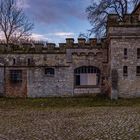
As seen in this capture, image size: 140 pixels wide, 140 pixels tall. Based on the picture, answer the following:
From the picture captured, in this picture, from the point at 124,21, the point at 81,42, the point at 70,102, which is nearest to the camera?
the point at 70,102

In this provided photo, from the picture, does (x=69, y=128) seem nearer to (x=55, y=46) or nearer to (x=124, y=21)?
(x=124, y=21)

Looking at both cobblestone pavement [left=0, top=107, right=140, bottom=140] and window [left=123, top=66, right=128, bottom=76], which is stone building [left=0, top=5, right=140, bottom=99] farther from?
cobblestone pavement [left=0, top=107, right=140, bottom=140]

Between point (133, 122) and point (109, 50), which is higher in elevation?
point (109, 50)

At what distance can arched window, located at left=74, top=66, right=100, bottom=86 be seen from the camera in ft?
114

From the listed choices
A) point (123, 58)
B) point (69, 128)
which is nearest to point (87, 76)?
point (123, 58)

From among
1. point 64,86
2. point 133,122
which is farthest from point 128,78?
point 133,122

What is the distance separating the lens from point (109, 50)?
3334 cm

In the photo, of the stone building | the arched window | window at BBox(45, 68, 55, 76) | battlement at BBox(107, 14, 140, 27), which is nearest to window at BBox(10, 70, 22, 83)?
the stone building

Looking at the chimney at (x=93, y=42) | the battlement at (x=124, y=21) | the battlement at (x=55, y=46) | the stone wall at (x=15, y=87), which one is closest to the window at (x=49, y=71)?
the battlement at (x=55, y=46)

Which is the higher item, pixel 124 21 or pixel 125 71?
pixel 124 21

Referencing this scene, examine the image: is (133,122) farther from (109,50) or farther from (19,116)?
(109,50)

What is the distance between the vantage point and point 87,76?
1377 inches

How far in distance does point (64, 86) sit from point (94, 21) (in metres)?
13.3

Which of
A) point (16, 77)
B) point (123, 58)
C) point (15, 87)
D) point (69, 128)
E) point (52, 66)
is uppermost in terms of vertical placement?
point (123, 58)
